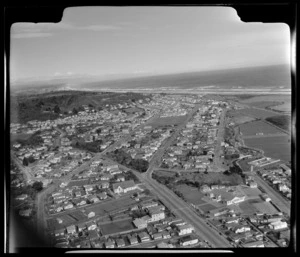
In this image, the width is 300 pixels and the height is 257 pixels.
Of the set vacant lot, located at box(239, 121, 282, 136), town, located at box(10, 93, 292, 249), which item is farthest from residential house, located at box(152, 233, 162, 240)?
vacant lot, located at box(239, 121, 282, 136)

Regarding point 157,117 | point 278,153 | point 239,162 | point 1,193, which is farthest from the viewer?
point 157,117

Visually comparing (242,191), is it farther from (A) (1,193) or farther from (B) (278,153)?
(A) (1,193)

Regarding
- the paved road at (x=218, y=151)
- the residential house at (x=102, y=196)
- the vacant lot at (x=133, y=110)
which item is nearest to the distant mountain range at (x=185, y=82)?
the vacant lot at (x=133, y=110)

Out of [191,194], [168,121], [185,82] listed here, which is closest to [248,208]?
[191,194]

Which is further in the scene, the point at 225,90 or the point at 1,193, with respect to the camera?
the point at 225,90

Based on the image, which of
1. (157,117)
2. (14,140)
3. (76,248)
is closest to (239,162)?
(157,117)

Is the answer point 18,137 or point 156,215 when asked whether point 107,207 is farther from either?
point 18,137

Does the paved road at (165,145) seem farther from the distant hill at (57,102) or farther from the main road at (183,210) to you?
the distant hill at (57,102)
